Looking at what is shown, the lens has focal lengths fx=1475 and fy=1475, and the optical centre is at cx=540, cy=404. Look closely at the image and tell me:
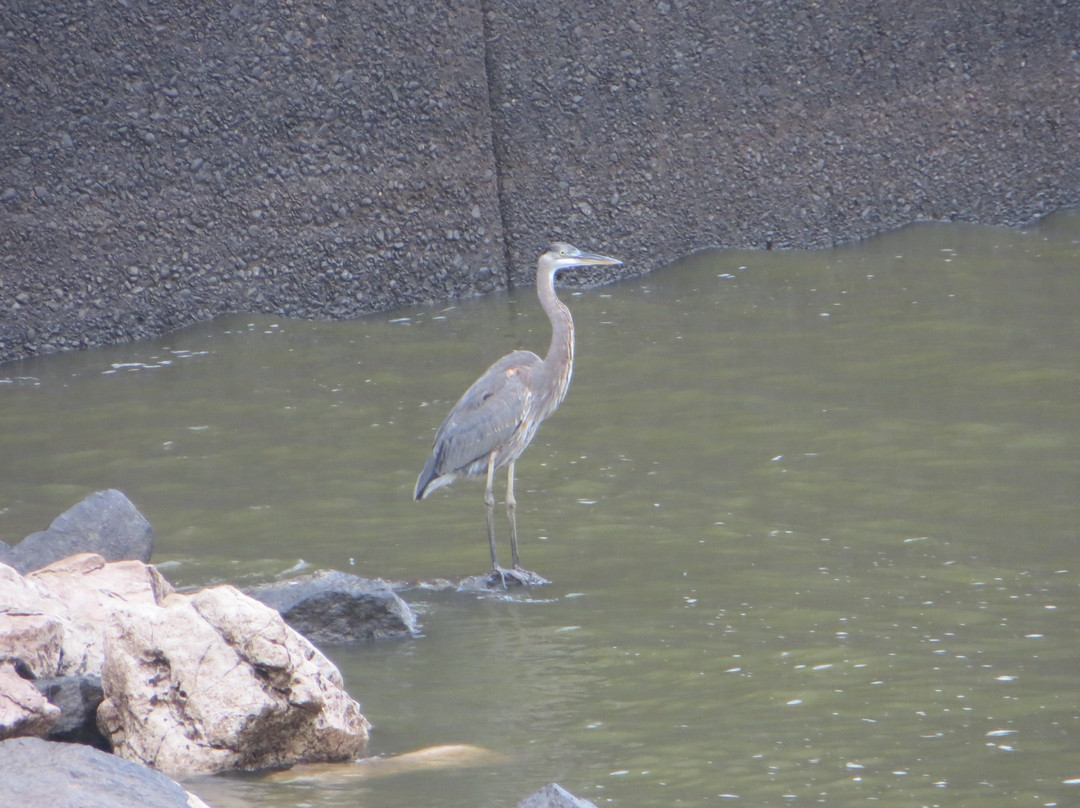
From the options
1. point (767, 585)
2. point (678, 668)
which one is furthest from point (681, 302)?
point (678, 668)

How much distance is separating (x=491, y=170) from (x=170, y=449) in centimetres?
337

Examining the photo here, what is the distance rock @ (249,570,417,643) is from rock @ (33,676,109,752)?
0.93m

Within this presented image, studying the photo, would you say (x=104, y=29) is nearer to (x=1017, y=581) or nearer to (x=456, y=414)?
(x=456, y=414)

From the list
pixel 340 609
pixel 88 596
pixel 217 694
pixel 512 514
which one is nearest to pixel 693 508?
pixel 512 514

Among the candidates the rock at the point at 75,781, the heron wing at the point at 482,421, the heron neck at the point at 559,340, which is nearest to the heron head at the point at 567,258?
the heron neck at the point at 559,340

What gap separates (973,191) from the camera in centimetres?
1030

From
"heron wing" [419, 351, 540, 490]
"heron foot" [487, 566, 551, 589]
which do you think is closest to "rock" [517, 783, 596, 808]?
"heron foot" [487, 566, 551, 589]

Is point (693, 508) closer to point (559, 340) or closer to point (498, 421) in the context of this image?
point (498, 421)

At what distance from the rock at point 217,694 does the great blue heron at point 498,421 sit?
1.89 m

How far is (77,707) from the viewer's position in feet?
12.9

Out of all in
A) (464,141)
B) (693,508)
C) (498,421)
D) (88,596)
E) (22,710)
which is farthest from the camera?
(464,141)

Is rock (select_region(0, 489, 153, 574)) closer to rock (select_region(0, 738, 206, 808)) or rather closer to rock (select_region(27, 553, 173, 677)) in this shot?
rock (select_region(27, 553, 173, 677))

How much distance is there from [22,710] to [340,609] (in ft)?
4.68

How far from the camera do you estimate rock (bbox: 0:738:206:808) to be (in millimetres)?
2852
